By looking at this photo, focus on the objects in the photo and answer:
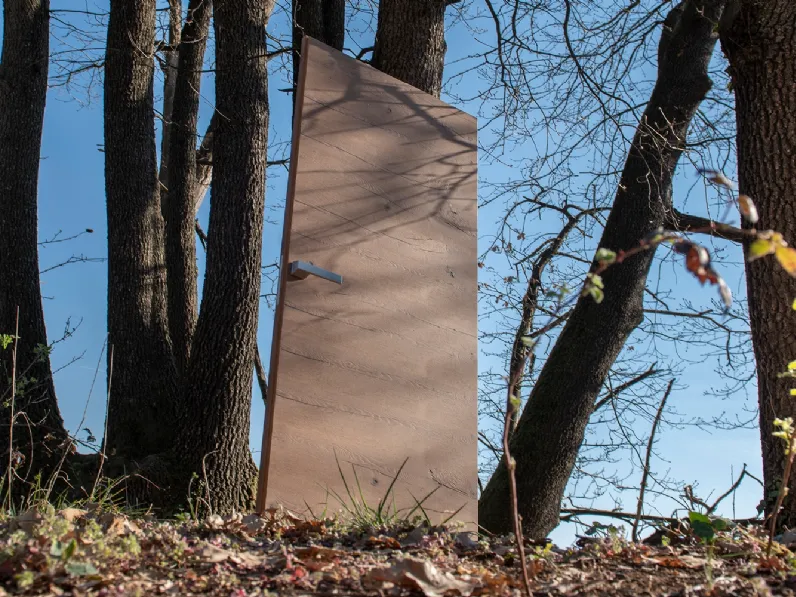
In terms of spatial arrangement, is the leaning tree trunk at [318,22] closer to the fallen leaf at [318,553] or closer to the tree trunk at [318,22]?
the tree trunk at [318,22]

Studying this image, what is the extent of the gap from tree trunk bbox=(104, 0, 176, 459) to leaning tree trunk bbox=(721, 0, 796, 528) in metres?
3.00

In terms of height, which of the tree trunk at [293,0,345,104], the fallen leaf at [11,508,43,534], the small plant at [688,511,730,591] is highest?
the tree trunk at [293,0,345,104]

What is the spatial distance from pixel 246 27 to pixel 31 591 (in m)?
3.86

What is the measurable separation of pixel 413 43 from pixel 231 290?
5.62 feet

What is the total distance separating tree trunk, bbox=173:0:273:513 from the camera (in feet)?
13.3

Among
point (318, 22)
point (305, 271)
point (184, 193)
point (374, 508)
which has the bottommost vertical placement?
point (374, 508)

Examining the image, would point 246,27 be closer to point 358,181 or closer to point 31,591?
point 358,181

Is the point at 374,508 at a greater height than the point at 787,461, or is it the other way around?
the point at 787,461

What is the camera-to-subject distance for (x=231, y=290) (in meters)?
4.17

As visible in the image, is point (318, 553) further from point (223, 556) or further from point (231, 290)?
point (231, 290)

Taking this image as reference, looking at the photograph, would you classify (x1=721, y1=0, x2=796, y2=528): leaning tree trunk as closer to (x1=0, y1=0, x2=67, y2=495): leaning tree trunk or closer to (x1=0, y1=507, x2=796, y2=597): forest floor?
(x1=0, y1=507, x2=796, y2=597): forest floor

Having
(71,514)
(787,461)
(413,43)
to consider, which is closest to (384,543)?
(71,514)

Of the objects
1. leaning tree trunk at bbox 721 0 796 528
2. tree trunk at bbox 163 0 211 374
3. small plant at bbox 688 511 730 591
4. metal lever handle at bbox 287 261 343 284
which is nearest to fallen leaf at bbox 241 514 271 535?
metal lever handle at bbox 287 261 343 284

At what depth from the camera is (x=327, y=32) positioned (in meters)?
5.05
